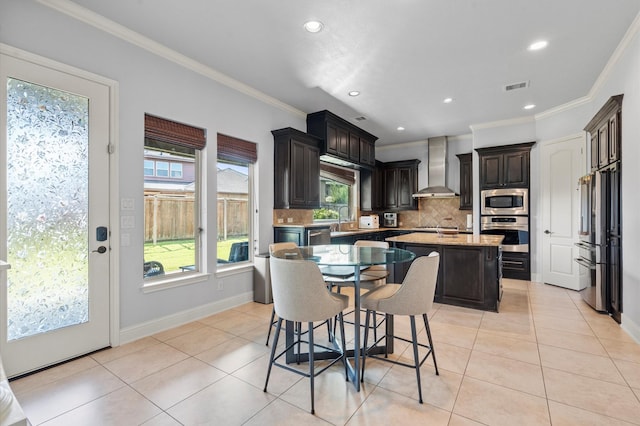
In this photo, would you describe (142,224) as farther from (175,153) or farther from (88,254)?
(175,153)

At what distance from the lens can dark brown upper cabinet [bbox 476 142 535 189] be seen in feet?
17.8

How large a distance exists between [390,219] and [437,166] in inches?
65.7

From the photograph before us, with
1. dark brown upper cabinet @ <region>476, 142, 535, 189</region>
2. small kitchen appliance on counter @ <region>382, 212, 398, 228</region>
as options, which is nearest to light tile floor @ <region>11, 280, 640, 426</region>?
dark brown upper cabinet @ <region>476, 142, 535, 189</region>

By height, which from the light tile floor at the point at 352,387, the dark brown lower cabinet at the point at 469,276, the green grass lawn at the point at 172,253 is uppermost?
the green grass lawn at the point at 172,253

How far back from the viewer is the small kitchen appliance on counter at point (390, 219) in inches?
298

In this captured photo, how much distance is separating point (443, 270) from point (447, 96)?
8.14ft

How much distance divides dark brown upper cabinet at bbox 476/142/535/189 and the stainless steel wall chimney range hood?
0.95 m

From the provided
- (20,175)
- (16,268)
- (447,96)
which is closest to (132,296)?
(16,268)

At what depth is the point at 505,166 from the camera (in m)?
5.58

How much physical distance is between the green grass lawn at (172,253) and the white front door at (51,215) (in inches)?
19.3

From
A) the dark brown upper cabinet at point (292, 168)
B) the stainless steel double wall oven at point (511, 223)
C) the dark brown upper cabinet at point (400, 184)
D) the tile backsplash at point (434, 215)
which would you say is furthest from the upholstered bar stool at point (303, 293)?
the dark brown upper cabinet at point (400, 184)

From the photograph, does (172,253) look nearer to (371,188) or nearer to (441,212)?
(371,188)

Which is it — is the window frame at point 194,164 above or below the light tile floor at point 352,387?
above

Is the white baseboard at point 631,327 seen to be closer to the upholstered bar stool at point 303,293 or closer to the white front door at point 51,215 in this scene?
the upholstered bar stool at point 303,293
